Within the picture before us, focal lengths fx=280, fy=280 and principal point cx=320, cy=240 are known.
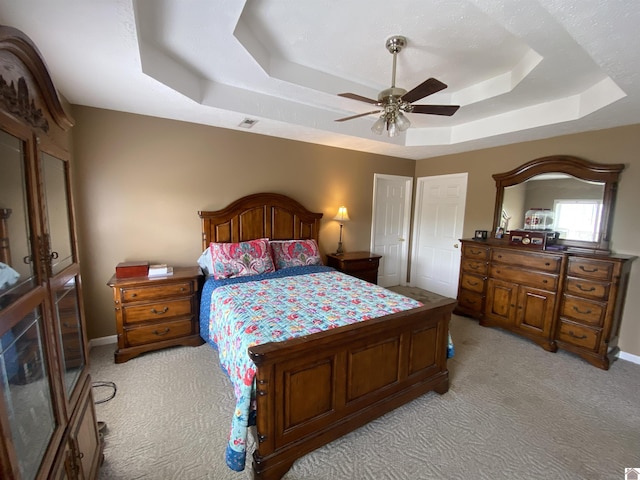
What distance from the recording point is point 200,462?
1.64 m

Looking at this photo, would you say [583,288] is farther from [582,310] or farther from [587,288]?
[582,310]

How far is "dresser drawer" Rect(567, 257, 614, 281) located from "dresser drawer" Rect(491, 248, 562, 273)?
107 mm

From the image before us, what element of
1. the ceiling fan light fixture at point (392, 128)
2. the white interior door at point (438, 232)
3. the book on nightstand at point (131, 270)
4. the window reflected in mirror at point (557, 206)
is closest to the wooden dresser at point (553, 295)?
the window reflected in mirror at point (557, 206)

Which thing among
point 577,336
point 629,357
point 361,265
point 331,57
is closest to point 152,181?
point 331,57

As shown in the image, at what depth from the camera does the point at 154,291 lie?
2.66m

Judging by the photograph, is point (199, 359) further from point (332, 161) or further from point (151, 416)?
point (332, 161)

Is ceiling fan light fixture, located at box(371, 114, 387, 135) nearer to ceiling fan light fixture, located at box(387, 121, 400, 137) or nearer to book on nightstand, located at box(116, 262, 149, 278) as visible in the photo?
ceiling fan light fixture, located at box(387, 121, 400, 137)

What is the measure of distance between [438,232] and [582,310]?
2.16 metres

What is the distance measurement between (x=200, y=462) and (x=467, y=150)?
4596mm

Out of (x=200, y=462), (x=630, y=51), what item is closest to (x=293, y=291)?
(x=200, y=462)

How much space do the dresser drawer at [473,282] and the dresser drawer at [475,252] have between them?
25cm

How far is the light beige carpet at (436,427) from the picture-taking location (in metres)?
1.63

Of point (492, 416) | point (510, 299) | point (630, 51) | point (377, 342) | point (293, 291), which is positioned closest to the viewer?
point (630, 51)

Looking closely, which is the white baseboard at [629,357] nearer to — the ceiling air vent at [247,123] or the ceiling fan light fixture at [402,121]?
the ceiling fan light fixture at [402,121]
